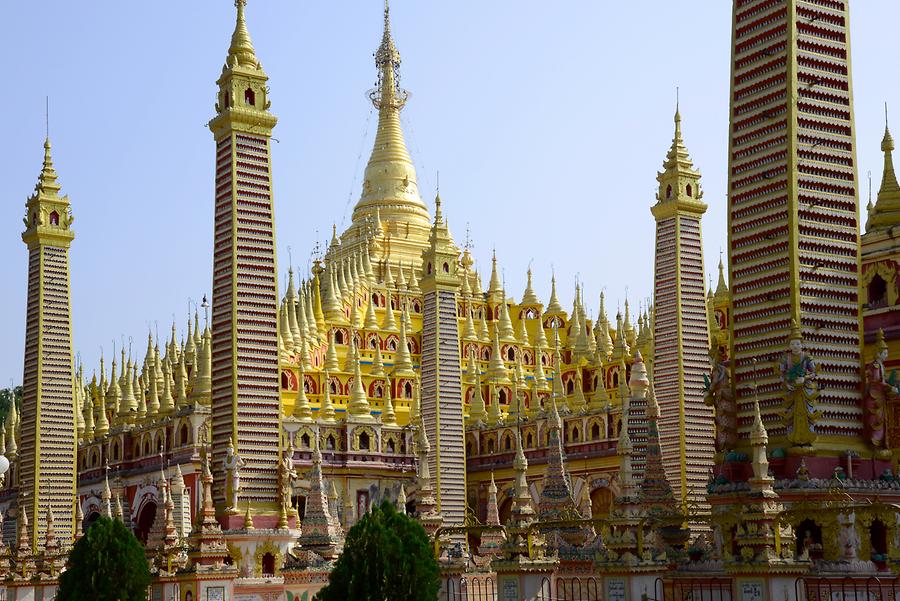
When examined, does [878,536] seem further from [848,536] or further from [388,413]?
[388,413]

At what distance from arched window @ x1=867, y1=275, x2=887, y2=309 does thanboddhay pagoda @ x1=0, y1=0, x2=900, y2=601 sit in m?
0.10

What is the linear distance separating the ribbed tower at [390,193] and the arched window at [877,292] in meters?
44.2

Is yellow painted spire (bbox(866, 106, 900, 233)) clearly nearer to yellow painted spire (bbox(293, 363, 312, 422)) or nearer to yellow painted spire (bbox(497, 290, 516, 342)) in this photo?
yellow painted spire (bbox(293, 363, 312, 422))

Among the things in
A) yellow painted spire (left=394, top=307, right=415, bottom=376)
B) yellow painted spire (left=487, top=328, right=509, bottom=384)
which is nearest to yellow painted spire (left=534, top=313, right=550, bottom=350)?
yellow painted spire (left=487, top=328, right=509, bottom=384)

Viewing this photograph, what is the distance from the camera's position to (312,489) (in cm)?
3666

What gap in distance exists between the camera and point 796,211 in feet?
79.1

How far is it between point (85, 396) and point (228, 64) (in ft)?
120

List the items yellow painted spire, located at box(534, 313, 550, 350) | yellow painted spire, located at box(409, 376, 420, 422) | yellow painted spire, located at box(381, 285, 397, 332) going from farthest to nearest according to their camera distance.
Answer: yellow painted spire, located at box(534, 313, 550, 350) → yellow painted spire, located at box(381, 285, 397, 332) → yellow painted spire, located at box(409, 376, 420, 422)

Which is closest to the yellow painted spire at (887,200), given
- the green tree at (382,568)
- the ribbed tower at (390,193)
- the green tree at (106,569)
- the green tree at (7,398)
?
the green tree at (382,568)

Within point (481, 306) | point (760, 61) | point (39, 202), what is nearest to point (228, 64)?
point (39, 202)

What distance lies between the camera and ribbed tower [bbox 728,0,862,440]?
23.9m

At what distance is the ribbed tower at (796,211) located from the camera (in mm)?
23906

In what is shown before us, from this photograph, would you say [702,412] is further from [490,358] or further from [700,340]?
[490,358]

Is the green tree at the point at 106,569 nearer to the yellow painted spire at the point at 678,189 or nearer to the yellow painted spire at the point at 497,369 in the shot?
the yellow painted spire at the point at 678,189
